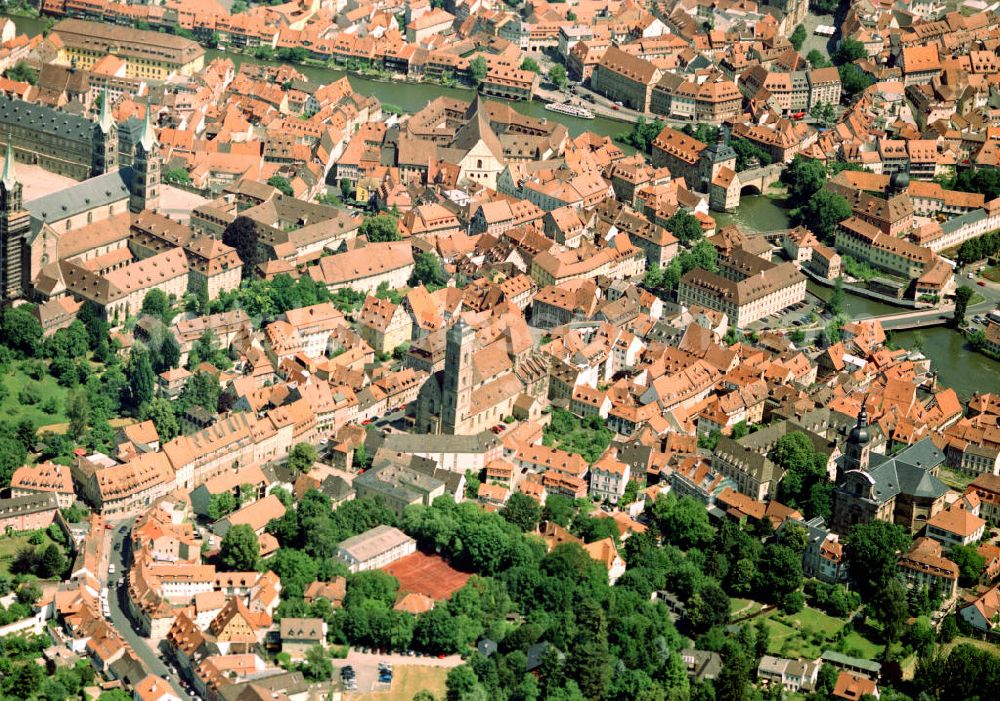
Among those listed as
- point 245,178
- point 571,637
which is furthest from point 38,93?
point 571,637

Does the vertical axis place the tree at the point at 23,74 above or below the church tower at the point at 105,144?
below

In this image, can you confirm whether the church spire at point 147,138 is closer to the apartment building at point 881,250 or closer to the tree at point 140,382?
the tree at point 140,382

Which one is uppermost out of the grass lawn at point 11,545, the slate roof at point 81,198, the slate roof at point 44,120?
the slate roof at point 44,120

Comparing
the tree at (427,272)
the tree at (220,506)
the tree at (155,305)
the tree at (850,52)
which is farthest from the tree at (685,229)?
the tree at (220,506)

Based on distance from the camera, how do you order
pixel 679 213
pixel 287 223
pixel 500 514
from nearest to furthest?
pixel 500 514, pixel 287 223, pixel 679 213

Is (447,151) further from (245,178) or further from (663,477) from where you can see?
(663,477)

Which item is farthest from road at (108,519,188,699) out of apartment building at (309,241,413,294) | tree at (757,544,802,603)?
tree at (757,544,802,603)

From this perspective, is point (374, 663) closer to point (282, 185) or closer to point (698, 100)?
point (282, 185)
